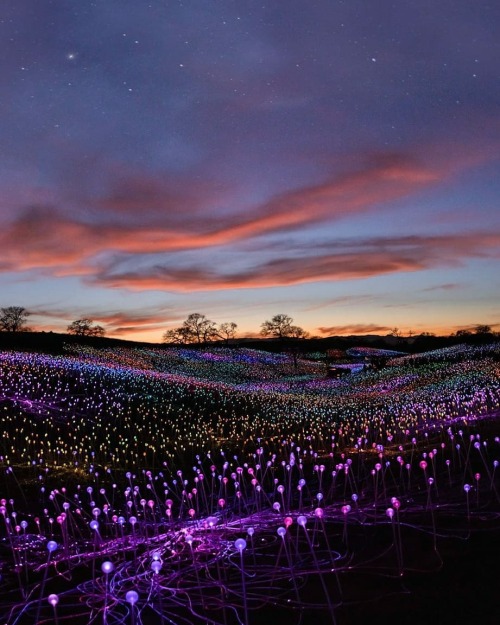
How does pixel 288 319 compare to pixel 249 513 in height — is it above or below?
above

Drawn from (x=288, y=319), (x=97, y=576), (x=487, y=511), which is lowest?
(x=97, y=576)

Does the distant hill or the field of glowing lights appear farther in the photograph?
the distant hill

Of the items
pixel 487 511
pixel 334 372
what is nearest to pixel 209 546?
pixel 487 511

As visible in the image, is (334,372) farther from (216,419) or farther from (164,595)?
(164,595)

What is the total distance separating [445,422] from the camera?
13516mm

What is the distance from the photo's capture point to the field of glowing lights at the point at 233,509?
4621mm

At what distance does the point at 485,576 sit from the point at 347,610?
125 cm

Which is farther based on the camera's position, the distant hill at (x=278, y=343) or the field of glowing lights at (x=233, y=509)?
the distant hill at (x=278, y=343)

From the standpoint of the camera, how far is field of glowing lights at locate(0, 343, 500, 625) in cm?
462

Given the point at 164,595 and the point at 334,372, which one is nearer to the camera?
the point at 164,595

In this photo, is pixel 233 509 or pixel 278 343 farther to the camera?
pixel 278 343

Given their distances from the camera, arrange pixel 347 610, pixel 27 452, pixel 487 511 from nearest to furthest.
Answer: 1. pixel 347 610
2. pixel 487 511
3. pixel 27 452

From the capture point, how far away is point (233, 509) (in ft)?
25.3

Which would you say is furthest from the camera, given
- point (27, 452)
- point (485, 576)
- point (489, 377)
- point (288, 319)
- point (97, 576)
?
point (288, 319)
